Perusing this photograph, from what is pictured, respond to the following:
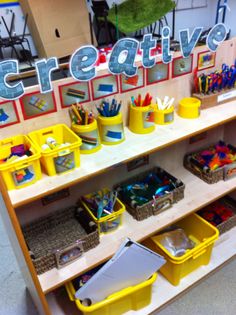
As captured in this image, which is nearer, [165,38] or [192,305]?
[165,38]

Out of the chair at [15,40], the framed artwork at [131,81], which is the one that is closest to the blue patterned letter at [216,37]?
the framed artwork at [131,81]

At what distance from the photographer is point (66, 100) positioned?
102cm

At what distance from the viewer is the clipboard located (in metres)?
1.01

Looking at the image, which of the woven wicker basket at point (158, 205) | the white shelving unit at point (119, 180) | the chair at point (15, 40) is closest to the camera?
the white shelving unit at point (119, 180)

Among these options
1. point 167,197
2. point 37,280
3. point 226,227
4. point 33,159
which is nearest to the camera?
point 33,159

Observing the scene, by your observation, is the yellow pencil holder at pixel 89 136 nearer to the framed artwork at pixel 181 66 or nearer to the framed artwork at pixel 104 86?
the framed artwork at pixel 104 86

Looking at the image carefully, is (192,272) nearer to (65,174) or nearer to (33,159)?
(65,174)

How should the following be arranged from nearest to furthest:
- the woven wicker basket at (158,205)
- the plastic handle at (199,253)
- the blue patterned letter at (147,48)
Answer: the blue patterned letter at (147,48) < the woven wicker basket at (158,205) < the plastic handle at (199,253)

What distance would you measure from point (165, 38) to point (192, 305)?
1199 millimetres

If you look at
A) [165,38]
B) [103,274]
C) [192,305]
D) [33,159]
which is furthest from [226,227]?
[33,159]

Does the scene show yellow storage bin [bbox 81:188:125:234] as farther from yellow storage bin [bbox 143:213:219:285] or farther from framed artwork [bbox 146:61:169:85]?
framed artwork [bbox 146:61:169:85]

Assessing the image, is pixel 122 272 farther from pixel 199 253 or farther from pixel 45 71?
pixel 45 71

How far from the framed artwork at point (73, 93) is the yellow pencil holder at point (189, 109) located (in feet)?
1.31

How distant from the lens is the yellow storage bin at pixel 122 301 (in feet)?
3.71
